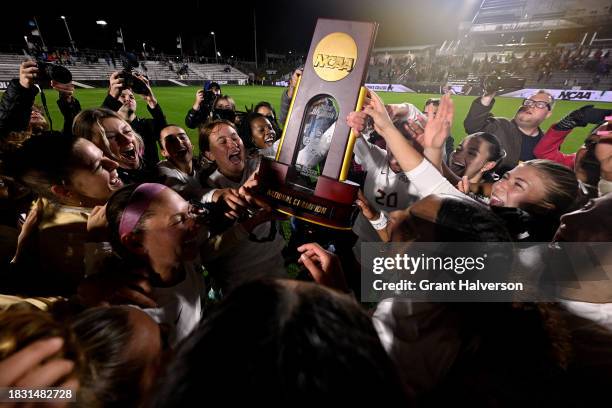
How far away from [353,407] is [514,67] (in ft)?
89.9

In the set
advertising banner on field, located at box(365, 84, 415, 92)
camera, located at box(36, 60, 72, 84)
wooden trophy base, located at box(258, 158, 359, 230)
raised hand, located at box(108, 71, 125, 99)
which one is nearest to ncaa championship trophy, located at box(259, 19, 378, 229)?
wooden trophy base, located at box(258, 158, 359, 230)

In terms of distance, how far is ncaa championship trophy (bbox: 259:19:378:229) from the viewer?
4.33ft

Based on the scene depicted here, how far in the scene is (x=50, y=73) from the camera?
2.56 m

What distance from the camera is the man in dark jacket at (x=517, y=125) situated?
3506 mm

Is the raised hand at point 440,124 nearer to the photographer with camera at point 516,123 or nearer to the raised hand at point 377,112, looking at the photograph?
the raised hand at point 377,112

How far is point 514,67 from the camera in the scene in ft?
66.7

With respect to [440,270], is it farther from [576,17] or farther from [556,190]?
[576,17]

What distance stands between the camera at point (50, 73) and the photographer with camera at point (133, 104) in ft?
1.22

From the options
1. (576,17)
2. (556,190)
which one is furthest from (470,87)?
(556,190)

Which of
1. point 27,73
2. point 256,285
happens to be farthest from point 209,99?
point 256,285

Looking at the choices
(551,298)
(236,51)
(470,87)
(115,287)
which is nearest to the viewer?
(115,287)

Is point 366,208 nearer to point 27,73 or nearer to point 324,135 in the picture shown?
point 324,135

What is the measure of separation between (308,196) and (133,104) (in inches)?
138

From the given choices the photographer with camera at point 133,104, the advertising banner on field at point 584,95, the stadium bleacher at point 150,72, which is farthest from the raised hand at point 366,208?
the stadium bleacher at point 150,72
